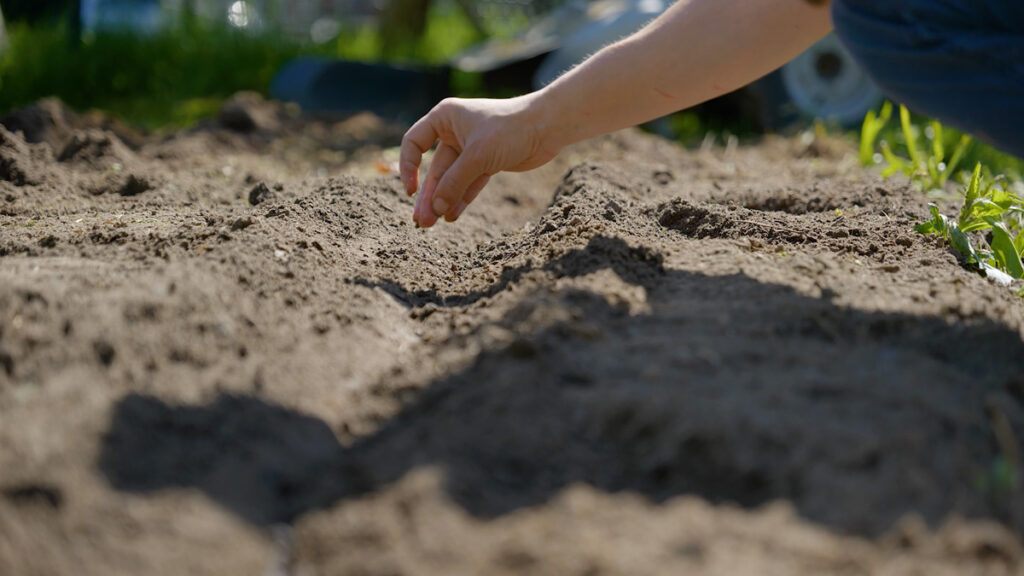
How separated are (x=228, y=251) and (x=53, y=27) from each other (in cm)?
472

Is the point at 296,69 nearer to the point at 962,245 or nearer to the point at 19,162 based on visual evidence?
the point at 19,162

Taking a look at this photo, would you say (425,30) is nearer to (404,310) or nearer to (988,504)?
(404,310)

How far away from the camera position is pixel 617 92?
81.0 inches

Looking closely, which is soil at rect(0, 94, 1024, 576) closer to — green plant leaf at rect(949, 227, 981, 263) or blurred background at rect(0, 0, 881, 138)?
green plant leaf at rect(949, 227, 981, 263)

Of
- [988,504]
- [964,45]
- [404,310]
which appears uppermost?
[964,45]

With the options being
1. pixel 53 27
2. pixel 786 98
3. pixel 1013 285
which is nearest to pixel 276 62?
pixel 53 27

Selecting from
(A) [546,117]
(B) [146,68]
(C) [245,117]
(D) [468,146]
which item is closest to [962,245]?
(A) [546,117]

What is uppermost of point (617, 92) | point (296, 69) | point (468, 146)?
point (617, 92)

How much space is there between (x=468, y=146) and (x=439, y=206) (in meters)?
0.17

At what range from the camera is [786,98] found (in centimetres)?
494

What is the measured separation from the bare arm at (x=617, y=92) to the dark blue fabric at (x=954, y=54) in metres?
0.23

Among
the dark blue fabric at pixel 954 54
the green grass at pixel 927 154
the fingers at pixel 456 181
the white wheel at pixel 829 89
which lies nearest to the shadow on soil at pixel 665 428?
the dark blue fabric at pixel 954 54

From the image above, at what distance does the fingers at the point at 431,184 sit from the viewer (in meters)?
2.12

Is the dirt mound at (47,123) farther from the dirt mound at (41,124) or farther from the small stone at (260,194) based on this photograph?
the small stone at (260,194)
